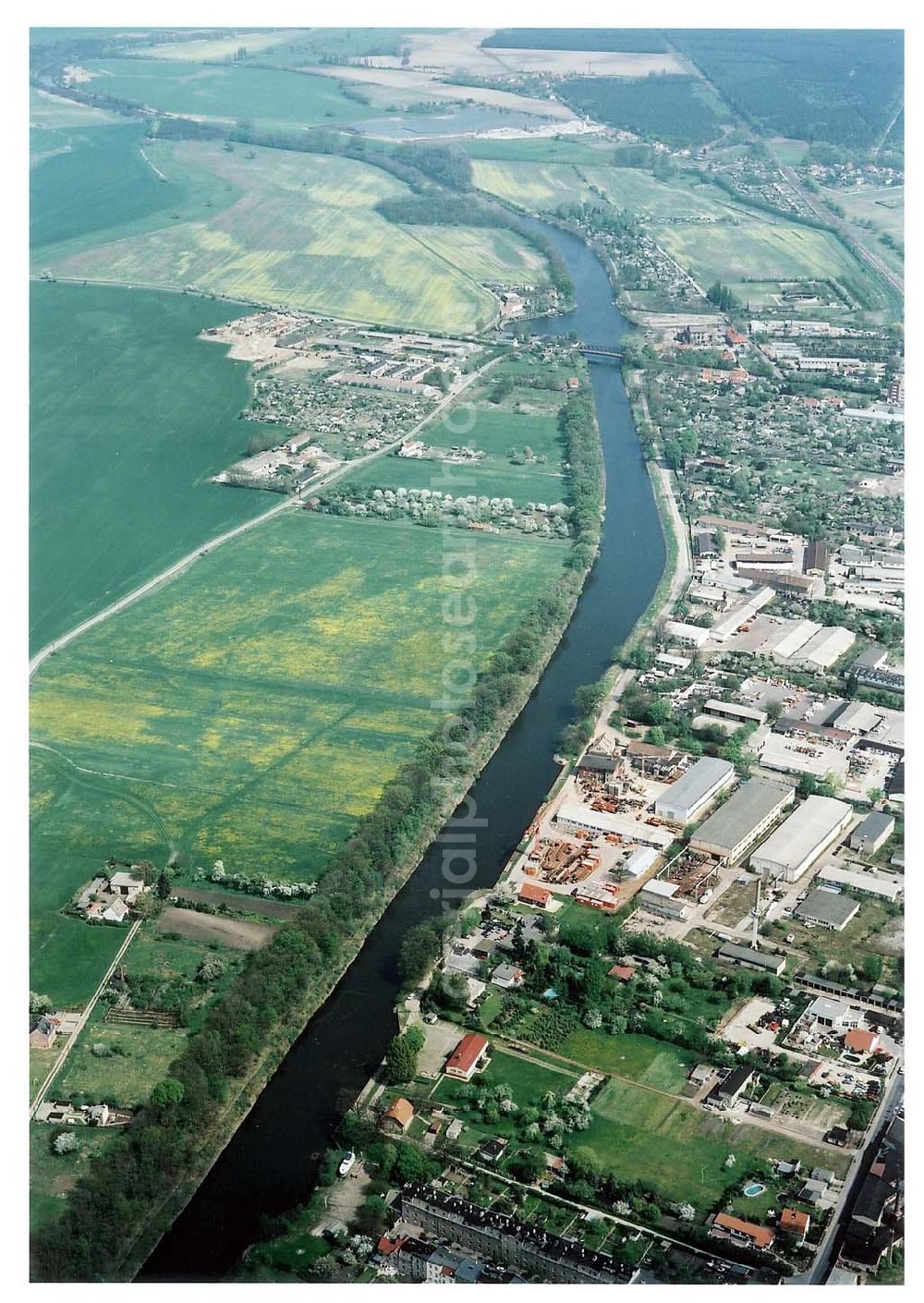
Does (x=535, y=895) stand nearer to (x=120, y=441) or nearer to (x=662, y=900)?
(x=662, y=900)

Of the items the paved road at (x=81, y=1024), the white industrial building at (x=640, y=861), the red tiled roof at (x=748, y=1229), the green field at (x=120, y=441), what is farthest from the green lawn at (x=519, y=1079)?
the green field at (x=120, y=441)

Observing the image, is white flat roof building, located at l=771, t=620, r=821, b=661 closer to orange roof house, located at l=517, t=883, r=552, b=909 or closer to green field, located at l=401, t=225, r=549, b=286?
orange roof house, located at l=517, t=883, r=552, b=909

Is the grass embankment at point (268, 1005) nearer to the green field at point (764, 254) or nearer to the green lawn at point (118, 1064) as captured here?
the green lawn at point (118, 1064)

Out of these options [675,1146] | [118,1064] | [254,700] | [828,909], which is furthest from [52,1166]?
[254,700]

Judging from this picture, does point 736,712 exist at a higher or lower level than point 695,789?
lower

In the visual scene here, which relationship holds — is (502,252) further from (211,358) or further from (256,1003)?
(256,1003)

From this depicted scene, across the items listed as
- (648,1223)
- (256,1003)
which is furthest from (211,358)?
(648,1223)
